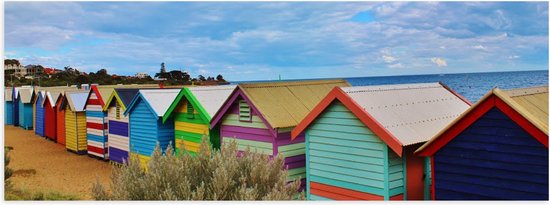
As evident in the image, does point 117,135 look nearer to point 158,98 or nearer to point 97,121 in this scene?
point 97,121

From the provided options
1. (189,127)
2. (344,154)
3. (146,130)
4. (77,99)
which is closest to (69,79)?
(77,99)

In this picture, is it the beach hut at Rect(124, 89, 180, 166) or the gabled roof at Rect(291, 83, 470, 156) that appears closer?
the gabled roof at Rect(291, 83, 470, 156)

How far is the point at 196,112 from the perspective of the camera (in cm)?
1423

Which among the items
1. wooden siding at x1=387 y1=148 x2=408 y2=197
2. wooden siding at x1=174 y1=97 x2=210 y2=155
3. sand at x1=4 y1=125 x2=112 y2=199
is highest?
wooden siding at x1=174 y1=97 x2=210 y2=155

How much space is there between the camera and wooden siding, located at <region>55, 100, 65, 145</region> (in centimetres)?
2547

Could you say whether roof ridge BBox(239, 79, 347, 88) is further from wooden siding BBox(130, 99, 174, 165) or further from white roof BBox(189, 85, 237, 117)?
wooden siding BBox(130, 99, 174, 165)

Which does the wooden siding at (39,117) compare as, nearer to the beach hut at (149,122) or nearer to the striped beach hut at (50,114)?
the striped beach hut at (50,114)

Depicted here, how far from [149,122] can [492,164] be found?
11.1 m

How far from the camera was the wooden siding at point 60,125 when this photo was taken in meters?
25.5

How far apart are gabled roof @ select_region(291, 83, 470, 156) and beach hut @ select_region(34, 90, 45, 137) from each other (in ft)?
74.3

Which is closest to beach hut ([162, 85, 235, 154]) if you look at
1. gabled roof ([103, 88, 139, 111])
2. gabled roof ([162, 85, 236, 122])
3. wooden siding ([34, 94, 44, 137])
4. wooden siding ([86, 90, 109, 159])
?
gabled roof ([162, 85, 236, 122])

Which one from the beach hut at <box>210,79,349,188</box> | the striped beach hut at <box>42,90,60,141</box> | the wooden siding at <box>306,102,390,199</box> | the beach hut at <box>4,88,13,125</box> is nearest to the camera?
the wooden siding at <box>306,102,390,199</box>

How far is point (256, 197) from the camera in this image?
7.32 m

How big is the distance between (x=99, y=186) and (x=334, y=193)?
4.40 metres
